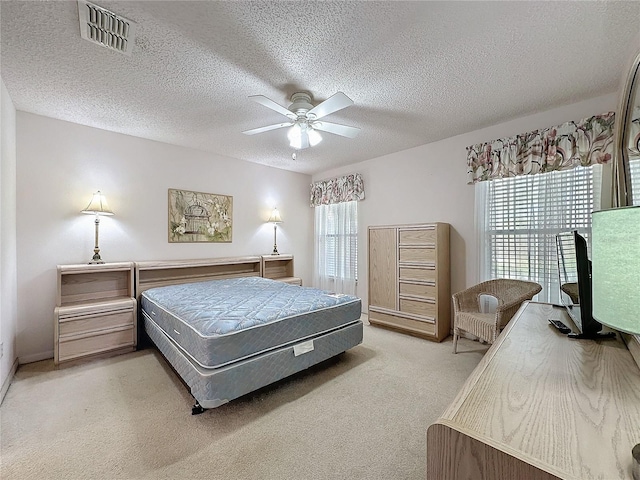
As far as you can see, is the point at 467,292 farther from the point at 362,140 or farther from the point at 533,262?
the point at 362,140

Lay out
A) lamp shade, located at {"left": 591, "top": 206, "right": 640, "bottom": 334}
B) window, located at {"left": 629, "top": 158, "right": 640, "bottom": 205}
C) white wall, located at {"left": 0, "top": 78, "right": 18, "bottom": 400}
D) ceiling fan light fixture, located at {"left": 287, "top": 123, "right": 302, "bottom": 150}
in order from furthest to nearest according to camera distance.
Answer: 1. ceiling fan light fixture, located at {"left": 287, "top": 123, "right": 302, "bottom": 150}
2. white wall, located at {"left": 0, "top": 78, "right": 18, "bottom": 400}
3. window, located at {"left": 629, "top": 158, "right": 640, "bottom": 205}
4. lamp shade, located at {"left": 591, "top": 206, "right": 640, "bottom": 334}

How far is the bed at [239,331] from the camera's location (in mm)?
1883

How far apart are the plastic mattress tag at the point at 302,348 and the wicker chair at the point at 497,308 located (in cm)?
168

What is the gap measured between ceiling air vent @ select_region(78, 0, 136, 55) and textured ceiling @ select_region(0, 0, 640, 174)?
0.17 ft

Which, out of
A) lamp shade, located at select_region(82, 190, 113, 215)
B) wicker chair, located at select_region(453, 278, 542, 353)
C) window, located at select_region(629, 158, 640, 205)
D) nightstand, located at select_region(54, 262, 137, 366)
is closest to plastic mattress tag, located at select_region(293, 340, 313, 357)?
wicker chair, located at select_region(453, 278, 542, 353)

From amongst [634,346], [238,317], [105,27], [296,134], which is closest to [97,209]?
[105,27]

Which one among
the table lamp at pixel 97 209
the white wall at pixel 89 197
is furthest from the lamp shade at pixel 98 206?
the white wall at pixel 89 197

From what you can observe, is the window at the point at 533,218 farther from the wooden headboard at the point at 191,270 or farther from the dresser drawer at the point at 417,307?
the wooden headboard at the point at 191,270

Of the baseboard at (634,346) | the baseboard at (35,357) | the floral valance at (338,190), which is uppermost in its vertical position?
the floral valance at (338,190)

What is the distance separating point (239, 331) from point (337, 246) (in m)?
3.28

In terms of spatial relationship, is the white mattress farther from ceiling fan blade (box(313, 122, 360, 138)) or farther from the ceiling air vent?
the ceiling air vent

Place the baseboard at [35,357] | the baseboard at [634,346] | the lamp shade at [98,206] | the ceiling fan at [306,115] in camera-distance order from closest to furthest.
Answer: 1. the baseboard at [634,346]
2. the ceiling fan at [306,115]
3. the baseboard at [35,357]
4. the lamp shade at [98,206]

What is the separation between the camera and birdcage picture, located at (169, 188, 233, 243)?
151 inches

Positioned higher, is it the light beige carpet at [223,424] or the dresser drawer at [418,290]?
the dresser drawer at [418,290]
